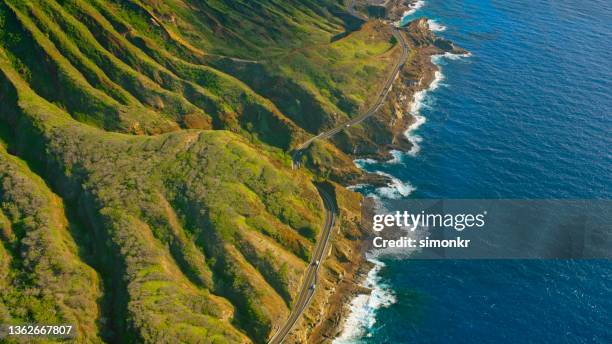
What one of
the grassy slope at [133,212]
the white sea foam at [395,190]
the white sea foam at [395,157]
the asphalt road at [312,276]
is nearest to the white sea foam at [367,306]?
the asphalt road at [312,276]

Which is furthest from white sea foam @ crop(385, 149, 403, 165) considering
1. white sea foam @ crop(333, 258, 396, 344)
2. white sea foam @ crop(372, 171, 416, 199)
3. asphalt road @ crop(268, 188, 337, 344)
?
white sea foam @ crop(333, 258, 396, 344)

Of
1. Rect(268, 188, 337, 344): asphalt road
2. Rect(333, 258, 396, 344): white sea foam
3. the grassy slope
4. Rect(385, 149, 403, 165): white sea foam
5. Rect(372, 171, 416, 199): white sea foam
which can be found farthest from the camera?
Rect(385, 149, 403, 165): white sea foam

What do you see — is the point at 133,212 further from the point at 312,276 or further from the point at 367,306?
the point at 367,306

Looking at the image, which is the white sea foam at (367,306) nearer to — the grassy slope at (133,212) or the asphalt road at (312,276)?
the asphalt road at (312,276)

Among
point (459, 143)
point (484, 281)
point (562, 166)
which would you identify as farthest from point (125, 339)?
point (562, 166)

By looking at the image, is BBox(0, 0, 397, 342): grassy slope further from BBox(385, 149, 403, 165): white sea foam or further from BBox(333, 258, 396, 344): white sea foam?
BBox(385, 149, 403, 165): white sea foam

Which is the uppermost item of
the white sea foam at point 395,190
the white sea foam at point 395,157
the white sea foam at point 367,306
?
the white sea foam at point 395,157

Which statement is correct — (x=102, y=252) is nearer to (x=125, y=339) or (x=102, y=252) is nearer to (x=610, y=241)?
(x=125, y=339)

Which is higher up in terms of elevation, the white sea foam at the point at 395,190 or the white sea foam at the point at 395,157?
the white sea foam at the point at 395,157
